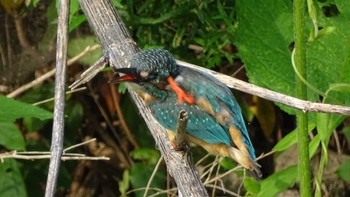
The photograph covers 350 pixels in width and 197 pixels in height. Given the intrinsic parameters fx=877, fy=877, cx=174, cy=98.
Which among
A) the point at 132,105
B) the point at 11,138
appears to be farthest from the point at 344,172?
the point at 11,138

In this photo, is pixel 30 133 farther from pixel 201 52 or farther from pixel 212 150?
pixel 212 150

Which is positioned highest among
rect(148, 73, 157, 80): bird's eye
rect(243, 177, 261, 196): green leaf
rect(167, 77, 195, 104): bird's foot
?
rect(148, 73, 157, 80): bird's eye

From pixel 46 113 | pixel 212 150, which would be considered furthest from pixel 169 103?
pixel 46 113

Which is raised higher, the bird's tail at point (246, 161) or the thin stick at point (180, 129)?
the thin stick at point (180, 129)

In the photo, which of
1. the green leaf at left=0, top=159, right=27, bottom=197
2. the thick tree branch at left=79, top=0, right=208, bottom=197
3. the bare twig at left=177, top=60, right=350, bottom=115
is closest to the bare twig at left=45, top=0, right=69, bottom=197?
the thick tree branch at left=79, top=0, right=208, bottom=197

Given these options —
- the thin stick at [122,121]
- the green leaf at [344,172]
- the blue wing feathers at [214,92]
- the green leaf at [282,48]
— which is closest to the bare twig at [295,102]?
the blue wing feathers at [214,92]

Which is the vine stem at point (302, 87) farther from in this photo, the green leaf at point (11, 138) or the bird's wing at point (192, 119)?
the green leaf at point (11, 138)

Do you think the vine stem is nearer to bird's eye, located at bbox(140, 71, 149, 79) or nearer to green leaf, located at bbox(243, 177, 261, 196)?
bird's eye, located at bbox(140, 71, 149, 79)
